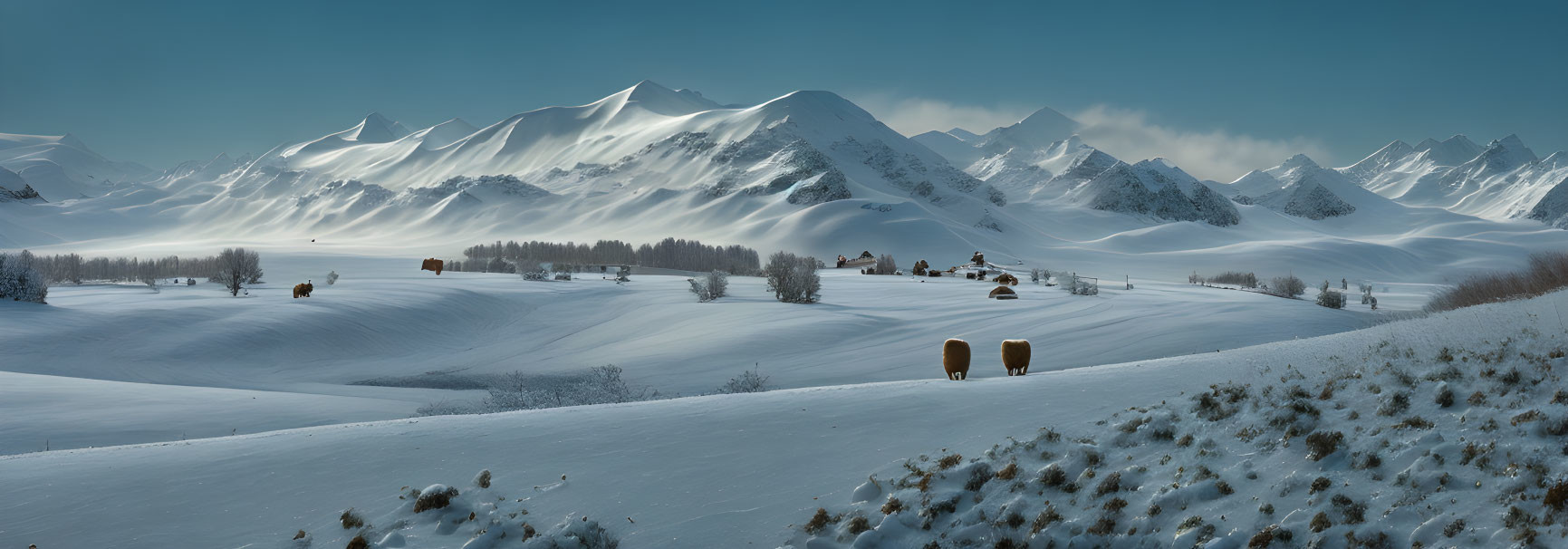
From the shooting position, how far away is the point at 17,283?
80.8 ft

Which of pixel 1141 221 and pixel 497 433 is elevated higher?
pixel 1141 221

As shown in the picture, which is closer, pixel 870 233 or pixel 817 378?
pixel 817 378

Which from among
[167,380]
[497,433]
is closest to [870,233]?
[167,380]

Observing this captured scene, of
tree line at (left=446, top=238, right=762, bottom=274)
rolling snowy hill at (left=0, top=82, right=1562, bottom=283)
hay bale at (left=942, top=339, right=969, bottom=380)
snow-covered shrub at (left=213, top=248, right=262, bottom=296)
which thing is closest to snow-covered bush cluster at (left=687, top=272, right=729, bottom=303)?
snow-covered shrub at (left=213, top=248, right=262, bottom=296)

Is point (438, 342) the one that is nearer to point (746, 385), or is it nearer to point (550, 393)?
point (550, 393)

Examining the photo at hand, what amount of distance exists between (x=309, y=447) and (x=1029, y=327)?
19.4m

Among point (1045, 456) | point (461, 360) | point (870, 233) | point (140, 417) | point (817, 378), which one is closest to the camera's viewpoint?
point (1045, 456)

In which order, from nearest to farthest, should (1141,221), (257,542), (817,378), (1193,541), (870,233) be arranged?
1. (1193,541)
2. (257,542)
3. (817,378)
4. (870,233)
5. (1141,221)

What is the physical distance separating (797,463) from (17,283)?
2860 cm

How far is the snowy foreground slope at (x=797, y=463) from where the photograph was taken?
6141 mm

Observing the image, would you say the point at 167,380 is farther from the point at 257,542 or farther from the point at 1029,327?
the point at 1029,327

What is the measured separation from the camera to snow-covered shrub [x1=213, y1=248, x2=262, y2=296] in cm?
3306

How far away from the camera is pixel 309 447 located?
27.9 feet

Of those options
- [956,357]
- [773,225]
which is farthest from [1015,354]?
[773,225]
